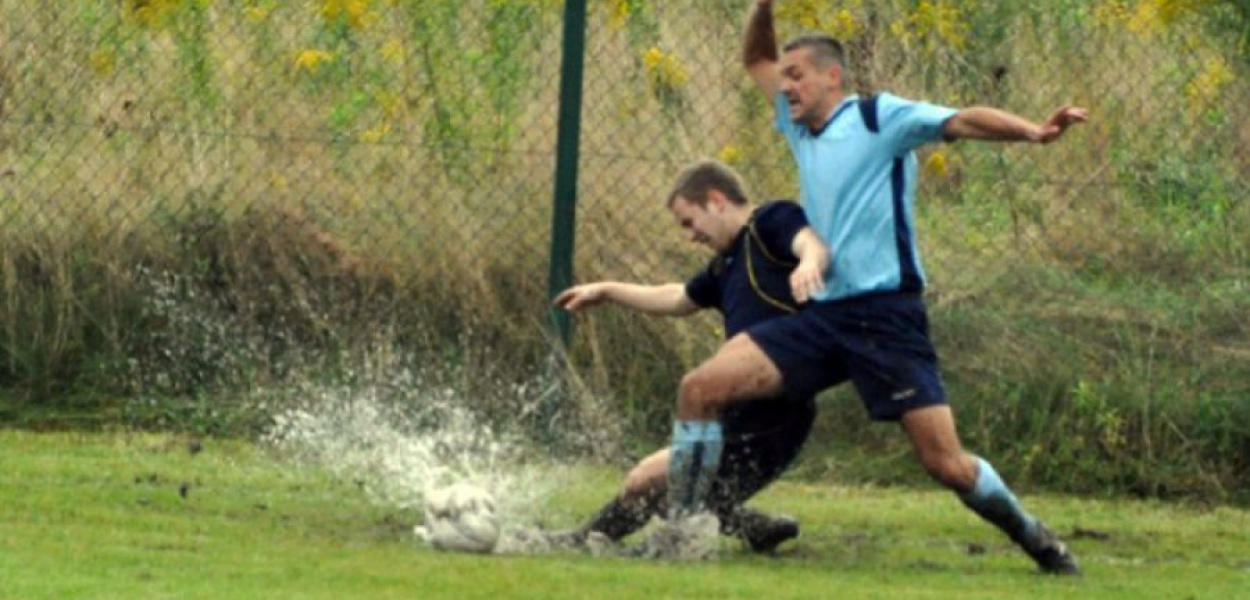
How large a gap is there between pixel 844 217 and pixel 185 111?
4.97 m

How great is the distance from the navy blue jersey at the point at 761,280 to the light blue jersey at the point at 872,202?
131 mm

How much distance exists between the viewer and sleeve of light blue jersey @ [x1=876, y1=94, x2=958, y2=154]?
27.1ft

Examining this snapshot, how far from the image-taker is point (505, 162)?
1221cm

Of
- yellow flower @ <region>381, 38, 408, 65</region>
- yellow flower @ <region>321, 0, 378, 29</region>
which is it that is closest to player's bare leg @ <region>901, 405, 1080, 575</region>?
yellow flower @ <region>321, 0, 378, 29</region>

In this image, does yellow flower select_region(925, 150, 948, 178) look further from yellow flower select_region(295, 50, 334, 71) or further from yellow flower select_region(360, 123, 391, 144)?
yellow flower select_region(295, 50, 334, 71)

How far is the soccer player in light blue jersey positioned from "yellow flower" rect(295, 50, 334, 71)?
442 centimetres

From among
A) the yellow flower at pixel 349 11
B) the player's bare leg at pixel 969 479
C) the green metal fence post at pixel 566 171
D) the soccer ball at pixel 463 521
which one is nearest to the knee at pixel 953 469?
the player's bare leg at pixel 969 479

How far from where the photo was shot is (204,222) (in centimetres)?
1218

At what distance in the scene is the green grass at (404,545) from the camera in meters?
7.71

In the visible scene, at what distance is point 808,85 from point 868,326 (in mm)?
741

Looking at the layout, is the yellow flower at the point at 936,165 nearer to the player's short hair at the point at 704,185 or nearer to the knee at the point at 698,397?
the player's short hair at the point at 704,185

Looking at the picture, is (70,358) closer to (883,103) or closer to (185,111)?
(185,111)

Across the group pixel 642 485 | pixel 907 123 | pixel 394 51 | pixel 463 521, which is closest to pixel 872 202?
pixel 907 123

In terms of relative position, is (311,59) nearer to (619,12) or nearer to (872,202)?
(619,12)
